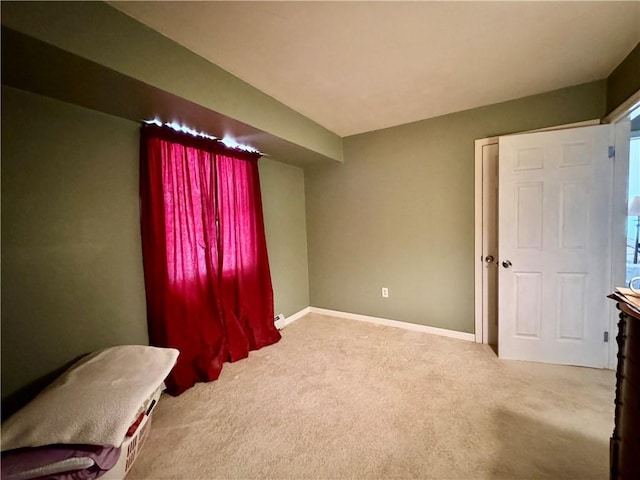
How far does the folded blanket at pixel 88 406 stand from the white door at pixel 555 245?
9.34 ft

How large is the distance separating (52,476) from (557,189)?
11.8 feet

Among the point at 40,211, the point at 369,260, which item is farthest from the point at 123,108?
the point at 369,260

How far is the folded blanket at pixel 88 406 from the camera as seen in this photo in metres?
1.13

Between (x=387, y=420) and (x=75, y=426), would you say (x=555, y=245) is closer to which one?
(x=387, y=420)

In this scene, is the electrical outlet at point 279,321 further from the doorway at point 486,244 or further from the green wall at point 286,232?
the doorway at point 486,244

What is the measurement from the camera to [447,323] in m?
2.86

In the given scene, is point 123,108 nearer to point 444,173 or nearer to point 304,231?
point 304,231

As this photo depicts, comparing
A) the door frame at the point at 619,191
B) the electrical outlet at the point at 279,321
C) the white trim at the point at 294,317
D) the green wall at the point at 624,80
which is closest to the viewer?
the green wall at the point at 624,80

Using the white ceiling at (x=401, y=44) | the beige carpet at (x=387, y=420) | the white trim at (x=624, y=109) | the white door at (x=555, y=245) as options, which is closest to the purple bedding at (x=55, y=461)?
the beige carpet at (x=387, y=420)

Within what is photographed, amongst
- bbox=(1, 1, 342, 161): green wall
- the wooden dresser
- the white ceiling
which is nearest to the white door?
the white ceiling

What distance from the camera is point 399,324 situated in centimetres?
315

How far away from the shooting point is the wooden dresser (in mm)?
986

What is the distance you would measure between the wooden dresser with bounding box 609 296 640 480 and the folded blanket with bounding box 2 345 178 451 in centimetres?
212

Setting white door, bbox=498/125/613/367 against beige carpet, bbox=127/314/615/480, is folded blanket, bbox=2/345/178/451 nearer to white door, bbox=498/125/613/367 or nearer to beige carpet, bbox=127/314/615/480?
beige carpet, bbox=127/314/615/480
